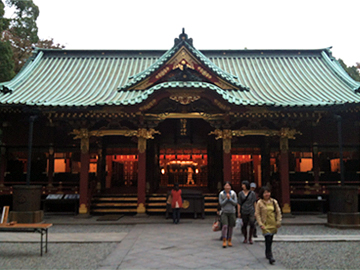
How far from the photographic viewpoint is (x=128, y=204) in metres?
14.8

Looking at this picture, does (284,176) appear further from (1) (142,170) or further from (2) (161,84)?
(2) (161,84)

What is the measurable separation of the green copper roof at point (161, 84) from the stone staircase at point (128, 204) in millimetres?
4574

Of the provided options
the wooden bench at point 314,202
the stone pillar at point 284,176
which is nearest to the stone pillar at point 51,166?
the stone pillar at point 284,176

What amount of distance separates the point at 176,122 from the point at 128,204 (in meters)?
5.21

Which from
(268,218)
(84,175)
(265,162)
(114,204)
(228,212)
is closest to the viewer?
(268,218)

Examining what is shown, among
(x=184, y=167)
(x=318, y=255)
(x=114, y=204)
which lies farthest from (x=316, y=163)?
(x=114, y=204)

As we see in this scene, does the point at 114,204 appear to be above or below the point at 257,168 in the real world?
below

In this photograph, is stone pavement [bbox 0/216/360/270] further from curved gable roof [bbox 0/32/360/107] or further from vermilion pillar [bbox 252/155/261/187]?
vermilion pillar [bbox 252/155/261/187]

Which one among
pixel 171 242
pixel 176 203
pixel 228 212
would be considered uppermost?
pixel 228 212

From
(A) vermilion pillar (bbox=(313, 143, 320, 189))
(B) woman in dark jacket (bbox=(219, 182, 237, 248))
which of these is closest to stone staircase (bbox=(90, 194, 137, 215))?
(B) woman in dark jacket (bbox=(219, 182, 237, 248))

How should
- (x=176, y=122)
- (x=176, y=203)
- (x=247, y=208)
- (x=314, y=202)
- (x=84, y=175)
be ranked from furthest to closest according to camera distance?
(x=176, y=122)
(x=314, y=202)
(x=84, y=175)
(x=176, y=203)
(x=247, y=208)

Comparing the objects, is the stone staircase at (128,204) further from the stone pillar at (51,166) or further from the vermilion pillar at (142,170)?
the stone pillar at (51,166)

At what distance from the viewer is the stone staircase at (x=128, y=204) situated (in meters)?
14.4

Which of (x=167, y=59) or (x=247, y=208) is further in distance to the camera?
(x=167, y=59)
